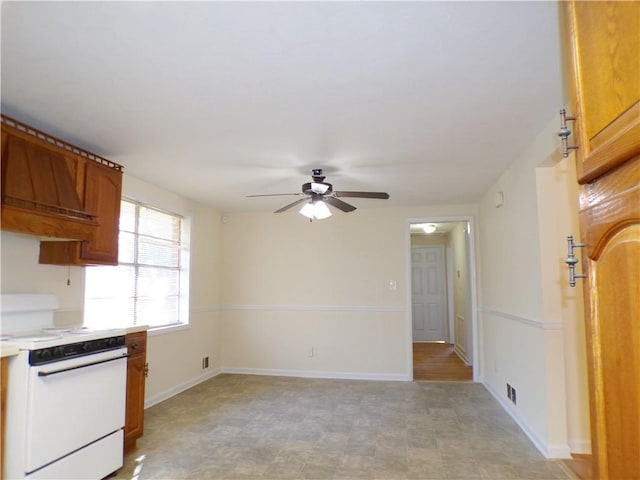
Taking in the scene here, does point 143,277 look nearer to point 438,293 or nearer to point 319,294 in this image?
point 319,294

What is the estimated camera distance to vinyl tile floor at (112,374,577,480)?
9.25ft

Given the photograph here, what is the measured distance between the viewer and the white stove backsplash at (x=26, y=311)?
8.96ft

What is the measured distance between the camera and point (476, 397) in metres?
4.59

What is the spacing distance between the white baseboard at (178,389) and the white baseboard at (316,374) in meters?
0.35

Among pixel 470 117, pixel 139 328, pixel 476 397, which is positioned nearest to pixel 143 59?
pixel 470 117

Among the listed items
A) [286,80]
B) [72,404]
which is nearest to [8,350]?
[72,404]

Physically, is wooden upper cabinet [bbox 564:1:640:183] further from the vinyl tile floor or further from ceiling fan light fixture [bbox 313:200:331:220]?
ceiling fan light fixture [bbox 313:200:331:220]

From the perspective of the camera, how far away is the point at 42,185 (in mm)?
2658

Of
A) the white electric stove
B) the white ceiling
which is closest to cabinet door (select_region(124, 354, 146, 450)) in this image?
the white electric stove

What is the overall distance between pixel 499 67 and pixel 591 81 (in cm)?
120

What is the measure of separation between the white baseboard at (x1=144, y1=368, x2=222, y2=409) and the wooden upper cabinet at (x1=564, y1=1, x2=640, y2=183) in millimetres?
4449

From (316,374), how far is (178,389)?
187 cm

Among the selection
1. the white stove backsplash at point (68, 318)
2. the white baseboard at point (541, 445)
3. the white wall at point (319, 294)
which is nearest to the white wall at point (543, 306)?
the white baseboard at point (541, 445)

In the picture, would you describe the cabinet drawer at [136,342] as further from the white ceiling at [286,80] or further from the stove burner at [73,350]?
the white ceiling at [286,80]
